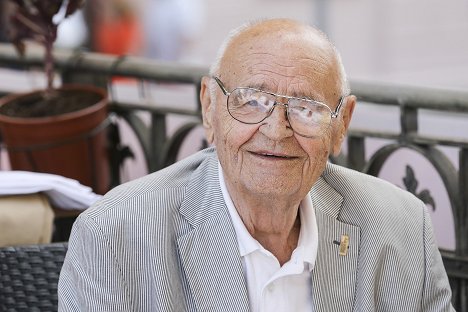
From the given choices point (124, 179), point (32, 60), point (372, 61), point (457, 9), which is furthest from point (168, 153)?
point (457, 9)

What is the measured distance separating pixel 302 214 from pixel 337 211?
11cm

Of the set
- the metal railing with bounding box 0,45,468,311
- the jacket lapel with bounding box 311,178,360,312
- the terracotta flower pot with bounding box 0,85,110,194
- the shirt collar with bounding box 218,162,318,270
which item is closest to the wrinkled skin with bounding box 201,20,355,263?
the shirt collar with bounding box 218,162,318,270

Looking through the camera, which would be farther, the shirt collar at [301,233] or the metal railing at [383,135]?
the metal railing at [383,135]

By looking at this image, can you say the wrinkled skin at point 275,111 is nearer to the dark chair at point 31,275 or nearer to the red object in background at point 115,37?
the dark chair at point 31,275

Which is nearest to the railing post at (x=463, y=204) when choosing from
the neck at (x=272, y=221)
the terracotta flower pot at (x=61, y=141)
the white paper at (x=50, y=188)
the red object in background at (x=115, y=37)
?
the neck at (x=272, y=221)

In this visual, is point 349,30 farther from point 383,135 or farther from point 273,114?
point 273,114

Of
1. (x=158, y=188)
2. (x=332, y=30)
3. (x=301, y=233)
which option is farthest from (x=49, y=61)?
(x=332, y=30)

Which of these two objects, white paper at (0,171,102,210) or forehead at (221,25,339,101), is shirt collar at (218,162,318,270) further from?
white paper at (0,171,102,210)

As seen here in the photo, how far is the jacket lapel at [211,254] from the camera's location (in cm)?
238

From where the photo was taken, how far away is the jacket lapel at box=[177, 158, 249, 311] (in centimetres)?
238

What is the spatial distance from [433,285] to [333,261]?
29 cm

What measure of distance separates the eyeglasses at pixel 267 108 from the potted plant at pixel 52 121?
5.69ft

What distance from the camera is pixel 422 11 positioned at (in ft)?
46.3

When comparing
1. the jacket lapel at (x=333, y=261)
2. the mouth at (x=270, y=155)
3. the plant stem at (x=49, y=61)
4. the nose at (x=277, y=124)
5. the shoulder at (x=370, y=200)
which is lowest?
the jacket lapel at (x=333, y=261)
